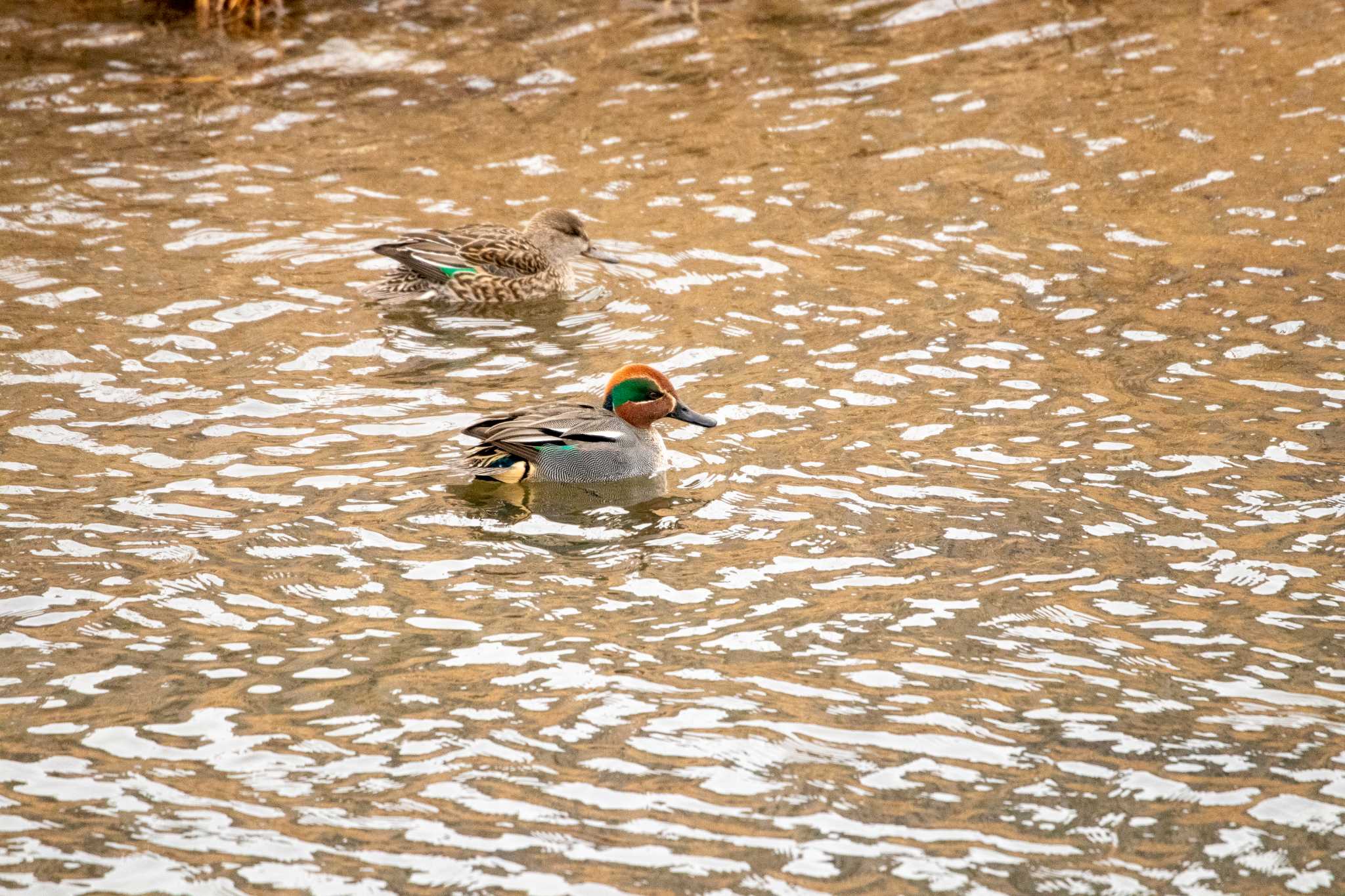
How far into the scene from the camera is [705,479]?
9570mm

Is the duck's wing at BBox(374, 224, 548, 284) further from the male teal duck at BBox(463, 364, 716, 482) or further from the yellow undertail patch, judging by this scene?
the yellow undertail patch

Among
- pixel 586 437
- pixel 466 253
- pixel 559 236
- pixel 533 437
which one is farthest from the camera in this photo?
pixel 559 236

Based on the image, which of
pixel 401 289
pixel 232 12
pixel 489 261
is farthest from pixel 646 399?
pixel 232 12

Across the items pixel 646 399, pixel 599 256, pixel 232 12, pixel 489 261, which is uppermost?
pixel 232 12

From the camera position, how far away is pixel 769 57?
55.9 feet

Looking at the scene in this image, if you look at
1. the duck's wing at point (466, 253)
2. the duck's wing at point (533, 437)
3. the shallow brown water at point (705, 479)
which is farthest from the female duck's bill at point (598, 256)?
the duck's wing at point (533, 437)

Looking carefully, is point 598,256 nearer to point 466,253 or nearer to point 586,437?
point 466,253

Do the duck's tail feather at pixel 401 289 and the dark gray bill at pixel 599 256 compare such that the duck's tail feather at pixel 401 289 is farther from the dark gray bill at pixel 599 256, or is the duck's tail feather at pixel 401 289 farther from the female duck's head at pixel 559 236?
the dark gray bill at pixel 599 256

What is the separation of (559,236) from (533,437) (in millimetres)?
3702

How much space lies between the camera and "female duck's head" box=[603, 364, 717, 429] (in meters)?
9.66

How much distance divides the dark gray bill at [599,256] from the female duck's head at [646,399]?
314 centimetres

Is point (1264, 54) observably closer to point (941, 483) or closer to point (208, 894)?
point (941, 483)

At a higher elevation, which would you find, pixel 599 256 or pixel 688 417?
pixel 599 256

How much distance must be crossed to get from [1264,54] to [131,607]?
1276 cm
